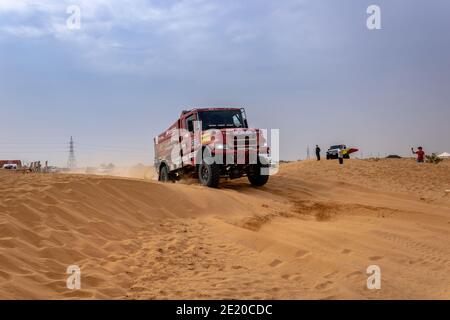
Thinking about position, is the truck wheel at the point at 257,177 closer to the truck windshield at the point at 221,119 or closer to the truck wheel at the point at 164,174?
the truck windshield at the point at 221,119

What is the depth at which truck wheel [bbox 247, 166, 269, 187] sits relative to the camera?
544 inches

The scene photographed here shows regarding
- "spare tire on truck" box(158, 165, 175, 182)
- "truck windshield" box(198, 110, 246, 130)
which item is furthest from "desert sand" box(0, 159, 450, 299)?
"spare tire on truck" box(158, 165, 175, 182)

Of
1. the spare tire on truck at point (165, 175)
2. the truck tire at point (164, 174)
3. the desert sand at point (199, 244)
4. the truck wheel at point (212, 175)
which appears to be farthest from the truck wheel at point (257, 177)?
the truck tire at point (164, 174)

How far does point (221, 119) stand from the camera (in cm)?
1347

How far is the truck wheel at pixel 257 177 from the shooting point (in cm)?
1381

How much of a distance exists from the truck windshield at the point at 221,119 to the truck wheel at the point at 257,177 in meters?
1.61

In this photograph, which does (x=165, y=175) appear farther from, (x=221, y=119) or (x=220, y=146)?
(x=220, y=146)

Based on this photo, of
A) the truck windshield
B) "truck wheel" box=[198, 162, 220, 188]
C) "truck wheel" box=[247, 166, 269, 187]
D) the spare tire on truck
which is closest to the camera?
"truck wheel" box=[198, 162, 220, 188]

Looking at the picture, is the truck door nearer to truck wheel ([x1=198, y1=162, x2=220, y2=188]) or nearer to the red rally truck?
the red rally truck

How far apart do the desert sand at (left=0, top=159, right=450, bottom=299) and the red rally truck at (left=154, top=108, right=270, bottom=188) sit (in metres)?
1.70

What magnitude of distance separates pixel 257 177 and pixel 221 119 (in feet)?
8.15

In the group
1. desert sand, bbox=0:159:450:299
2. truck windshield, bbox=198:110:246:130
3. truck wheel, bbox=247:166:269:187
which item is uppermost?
truck windshield, bbox=198:110:246:130
